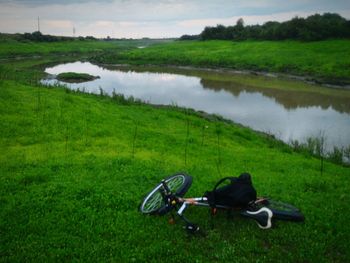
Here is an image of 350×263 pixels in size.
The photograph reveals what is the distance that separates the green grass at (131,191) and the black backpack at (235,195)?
0.62 m

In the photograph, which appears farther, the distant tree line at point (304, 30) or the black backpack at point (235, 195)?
the distant tree line at point (304, 30)

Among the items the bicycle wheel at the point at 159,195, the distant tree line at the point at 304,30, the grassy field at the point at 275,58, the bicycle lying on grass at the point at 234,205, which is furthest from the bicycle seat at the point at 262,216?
the distant tree line at the point at 304,30

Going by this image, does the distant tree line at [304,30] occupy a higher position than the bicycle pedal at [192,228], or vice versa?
the distant tree line at [304,30]

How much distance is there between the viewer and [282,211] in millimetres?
9703

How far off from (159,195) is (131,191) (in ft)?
5.99

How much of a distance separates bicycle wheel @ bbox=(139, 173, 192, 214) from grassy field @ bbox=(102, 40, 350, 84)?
53.1 meters

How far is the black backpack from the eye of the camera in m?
9.30

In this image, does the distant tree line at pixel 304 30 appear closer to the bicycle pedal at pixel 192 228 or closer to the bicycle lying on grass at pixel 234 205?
the bicycle lying on grass at pixel 234 205

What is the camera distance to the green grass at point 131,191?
830cm

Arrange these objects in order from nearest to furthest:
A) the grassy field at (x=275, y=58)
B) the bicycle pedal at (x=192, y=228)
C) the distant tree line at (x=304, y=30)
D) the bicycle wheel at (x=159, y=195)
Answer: the bicycle pedal at (x=192, y=228), the bicycle wheel at (x=159, y=195), the grassy field at (x=275, y=58), the distant tree line at (x=304, y=30)

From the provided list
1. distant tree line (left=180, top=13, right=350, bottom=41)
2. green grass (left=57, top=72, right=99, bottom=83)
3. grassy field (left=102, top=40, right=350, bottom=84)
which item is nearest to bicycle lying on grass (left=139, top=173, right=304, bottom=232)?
grassy field (left=102, top=40, right=350, bottom=84)

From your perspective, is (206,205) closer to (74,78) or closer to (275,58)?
(74,78)

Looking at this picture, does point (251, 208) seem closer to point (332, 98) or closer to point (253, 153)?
point (253, 153)

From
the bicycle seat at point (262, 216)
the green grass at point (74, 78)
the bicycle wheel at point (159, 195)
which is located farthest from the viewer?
the green grass at point (74, 78)
